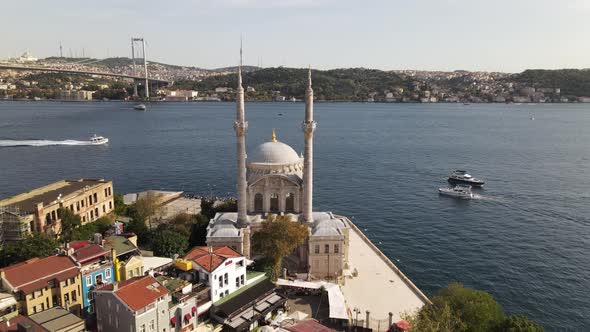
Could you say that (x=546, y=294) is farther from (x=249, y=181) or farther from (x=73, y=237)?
(x=73, y=237)

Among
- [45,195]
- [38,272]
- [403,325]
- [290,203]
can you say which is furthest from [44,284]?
[403,325]

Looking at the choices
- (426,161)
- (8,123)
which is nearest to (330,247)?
(426,161)

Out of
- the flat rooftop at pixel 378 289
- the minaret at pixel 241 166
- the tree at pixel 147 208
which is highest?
the minaret at pixel 241 166

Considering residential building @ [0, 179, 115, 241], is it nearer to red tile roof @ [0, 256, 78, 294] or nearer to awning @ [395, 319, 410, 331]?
red tile roof @ [0, 256, 78, 294]

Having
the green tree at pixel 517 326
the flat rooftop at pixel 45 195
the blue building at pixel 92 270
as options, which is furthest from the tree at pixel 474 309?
the flat rooftop at pixel 45 195

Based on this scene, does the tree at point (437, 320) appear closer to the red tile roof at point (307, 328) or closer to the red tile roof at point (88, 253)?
the red tile roof at point (307, 328)

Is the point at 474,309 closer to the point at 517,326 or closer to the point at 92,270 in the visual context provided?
the point at 517,326
